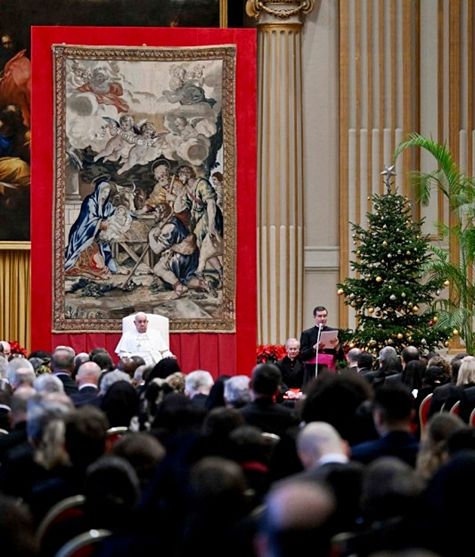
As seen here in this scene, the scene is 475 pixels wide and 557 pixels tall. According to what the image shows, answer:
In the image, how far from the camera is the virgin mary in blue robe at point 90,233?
1750cm

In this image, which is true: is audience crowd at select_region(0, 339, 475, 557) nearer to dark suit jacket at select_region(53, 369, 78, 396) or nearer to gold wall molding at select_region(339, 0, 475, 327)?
dark suit jacket at select_region(53, 369, 78, 396)

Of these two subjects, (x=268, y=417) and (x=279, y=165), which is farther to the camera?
(x=279, y=165)

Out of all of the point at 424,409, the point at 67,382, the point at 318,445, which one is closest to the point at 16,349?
the point at 67,382

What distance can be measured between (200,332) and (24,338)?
12.6 feet

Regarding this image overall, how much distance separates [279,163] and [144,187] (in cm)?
315

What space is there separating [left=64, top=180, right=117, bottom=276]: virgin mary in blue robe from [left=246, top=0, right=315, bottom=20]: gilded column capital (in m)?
4.01

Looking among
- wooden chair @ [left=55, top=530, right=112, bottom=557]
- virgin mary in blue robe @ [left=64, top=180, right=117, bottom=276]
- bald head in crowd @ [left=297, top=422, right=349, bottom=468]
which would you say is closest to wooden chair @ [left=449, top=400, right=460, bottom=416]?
bald head in crowd @ [left=297, top=422, right=349, bottom=468]

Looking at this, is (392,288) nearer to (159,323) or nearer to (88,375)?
(159,323)

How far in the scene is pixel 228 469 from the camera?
455cm

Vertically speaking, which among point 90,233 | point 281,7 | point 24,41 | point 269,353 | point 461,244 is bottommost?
point 269,353

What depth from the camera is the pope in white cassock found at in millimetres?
16281

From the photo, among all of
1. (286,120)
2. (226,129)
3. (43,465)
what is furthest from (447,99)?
(43,465)

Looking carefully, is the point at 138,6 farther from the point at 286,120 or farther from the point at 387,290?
the point at 387,290

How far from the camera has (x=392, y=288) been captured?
655 inches
